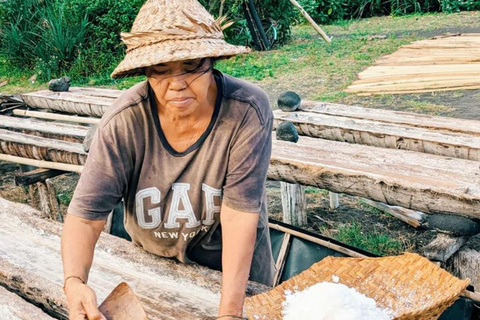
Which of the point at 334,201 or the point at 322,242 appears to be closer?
the point at 322,242

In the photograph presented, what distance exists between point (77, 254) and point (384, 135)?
2102 mm

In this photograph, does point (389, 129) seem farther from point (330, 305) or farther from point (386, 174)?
point (330, 305)

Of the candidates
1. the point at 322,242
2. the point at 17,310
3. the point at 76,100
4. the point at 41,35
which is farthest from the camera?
the point at 41,35

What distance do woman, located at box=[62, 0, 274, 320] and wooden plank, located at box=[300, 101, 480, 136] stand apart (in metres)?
1.89

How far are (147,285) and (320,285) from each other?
71 cm

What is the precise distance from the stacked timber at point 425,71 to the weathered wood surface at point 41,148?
12.7 feet

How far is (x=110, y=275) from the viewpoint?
2.33m

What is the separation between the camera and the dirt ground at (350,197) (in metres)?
4.18

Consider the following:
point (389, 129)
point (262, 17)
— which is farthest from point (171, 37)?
point (262, 17)

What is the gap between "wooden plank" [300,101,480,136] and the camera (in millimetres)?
3404

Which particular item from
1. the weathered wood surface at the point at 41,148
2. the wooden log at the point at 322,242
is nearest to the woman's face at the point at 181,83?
the wooden log at the point at 322,242

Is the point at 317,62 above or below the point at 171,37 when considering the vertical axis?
below

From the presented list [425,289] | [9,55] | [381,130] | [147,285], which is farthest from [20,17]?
[425,289]

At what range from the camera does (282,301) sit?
71.4 inches
